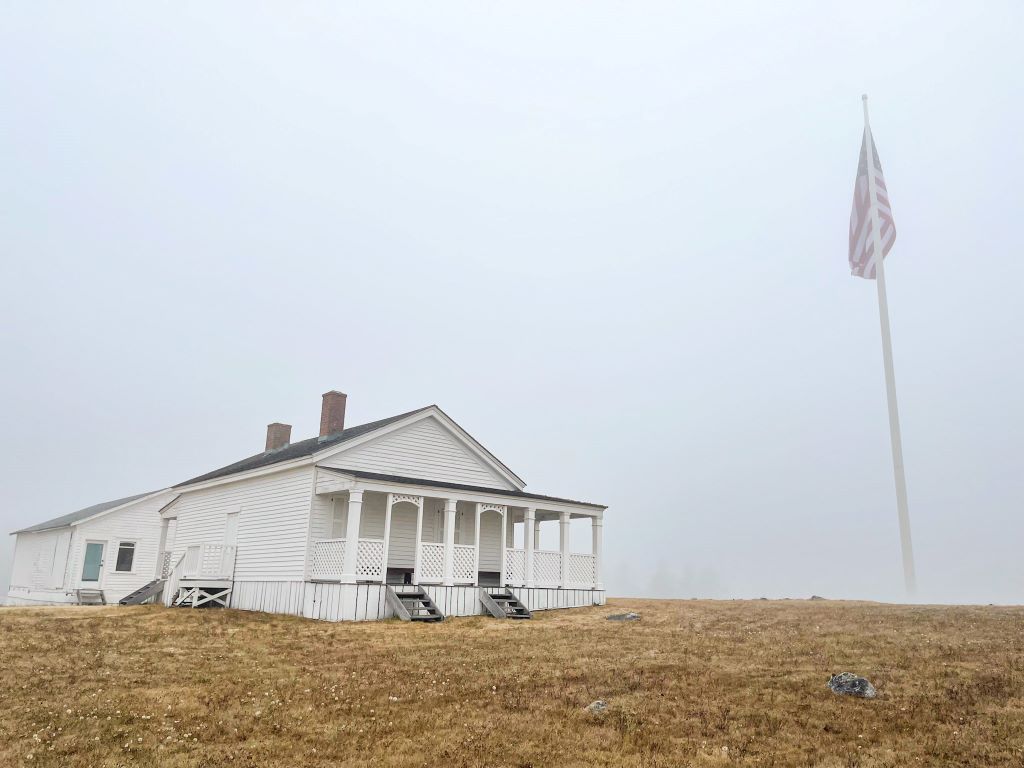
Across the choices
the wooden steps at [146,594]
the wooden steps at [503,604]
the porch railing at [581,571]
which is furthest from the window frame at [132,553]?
the porch railing at [581,571]

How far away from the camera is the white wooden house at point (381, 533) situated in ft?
78.2

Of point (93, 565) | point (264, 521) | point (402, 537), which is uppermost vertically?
point (264, 521)

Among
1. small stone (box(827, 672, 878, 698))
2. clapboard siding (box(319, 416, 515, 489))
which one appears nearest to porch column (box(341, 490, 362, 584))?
clapboard siding (box(319, 416, 515, 489))

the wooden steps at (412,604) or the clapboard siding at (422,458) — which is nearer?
the wooden steps at (412,604)

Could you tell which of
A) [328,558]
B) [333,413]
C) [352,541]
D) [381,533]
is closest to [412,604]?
[352,541]

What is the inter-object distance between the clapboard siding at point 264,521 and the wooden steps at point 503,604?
19.9 feet

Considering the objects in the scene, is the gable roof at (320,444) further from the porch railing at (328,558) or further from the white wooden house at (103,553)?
the white wooden house at (103,553)

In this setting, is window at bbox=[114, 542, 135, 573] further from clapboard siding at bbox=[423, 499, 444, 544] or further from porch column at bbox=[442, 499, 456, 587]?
porch column at bbox=[442, 499, 456, 587]

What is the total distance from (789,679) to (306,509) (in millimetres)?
17798

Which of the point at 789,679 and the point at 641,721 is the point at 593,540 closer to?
the point at 789,679

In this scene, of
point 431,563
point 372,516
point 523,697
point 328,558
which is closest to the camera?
point 523,697

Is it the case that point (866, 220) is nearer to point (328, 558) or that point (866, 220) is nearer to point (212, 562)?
point (328, 558)

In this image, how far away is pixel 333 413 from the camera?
33031 mm

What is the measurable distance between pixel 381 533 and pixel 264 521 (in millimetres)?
4399
